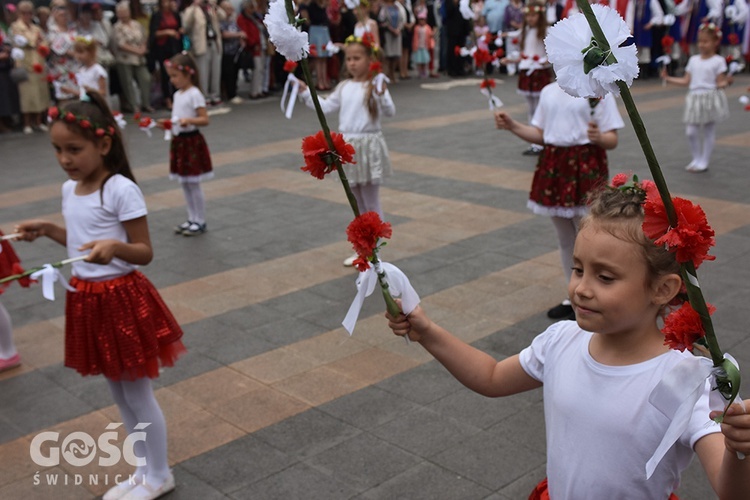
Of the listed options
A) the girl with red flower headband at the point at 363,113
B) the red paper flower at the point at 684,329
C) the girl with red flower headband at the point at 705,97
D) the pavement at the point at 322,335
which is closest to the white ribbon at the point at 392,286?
the red paper flower at the point at 684,329

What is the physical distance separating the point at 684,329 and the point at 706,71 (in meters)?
9.03

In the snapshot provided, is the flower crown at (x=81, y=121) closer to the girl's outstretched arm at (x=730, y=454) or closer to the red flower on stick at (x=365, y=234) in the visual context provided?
the red flower on stick at (x=365, y=234)

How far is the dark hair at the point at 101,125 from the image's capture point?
3695mm

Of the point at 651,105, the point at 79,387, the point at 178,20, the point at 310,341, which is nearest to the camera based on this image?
the point at 79,387

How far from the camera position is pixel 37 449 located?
4.28 metres

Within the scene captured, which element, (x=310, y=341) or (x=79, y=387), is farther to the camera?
(x=310, y=341)

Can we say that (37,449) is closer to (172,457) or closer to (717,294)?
A: (172,457)

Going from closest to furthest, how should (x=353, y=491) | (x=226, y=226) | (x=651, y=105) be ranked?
(x=353, y=491)
(x=226, y=226)
(x=651, y=105)

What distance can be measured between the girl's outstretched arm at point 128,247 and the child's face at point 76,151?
11.7 inches

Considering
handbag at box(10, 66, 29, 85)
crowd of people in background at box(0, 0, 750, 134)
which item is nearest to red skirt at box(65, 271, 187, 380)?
crowd of people in background at box(0, 0, 750, 134)

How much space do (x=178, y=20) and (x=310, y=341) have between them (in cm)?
1298

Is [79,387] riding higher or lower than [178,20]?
lower

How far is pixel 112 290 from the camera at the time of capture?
3674 millimetres

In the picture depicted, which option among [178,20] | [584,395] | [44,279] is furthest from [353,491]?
[178,20]
